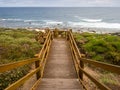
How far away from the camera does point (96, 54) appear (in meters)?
16.6

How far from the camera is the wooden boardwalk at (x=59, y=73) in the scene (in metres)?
7.23

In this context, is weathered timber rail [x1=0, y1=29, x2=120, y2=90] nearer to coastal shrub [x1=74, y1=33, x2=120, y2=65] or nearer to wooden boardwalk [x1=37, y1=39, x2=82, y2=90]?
wooden boardwalk [x1=37, y1=39, x2=82, y2=90]

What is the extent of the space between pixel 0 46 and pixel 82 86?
10.1 meters

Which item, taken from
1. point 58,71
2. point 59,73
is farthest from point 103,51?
point 59,73

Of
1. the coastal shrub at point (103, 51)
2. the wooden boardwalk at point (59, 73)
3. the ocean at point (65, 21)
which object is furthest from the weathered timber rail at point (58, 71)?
the ocean at point (65, 21)

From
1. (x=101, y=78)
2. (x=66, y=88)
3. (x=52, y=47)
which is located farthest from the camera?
(x=52, y=47)

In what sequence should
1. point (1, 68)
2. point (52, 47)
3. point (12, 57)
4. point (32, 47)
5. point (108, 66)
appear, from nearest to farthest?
point (1, 68), point (108, 66), point (12, 57), point (52, 47), point (32, 47)

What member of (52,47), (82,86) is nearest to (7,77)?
(82,86)

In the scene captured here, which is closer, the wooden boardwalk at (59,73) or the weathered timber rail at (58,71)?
the weathered timber rail at (58,71)

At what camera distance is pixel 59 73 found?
918cm

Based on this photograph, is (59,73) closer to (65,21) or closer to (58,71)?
(58,71)

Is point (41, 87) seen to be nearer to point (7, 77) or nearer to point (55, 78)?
point (55, 78)

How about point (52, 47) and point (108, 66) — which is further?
point (52, 47)

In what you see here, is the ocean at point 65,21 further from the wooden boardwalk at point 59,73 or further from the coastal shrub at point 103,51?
the wooden boardwalk at point 59,73
